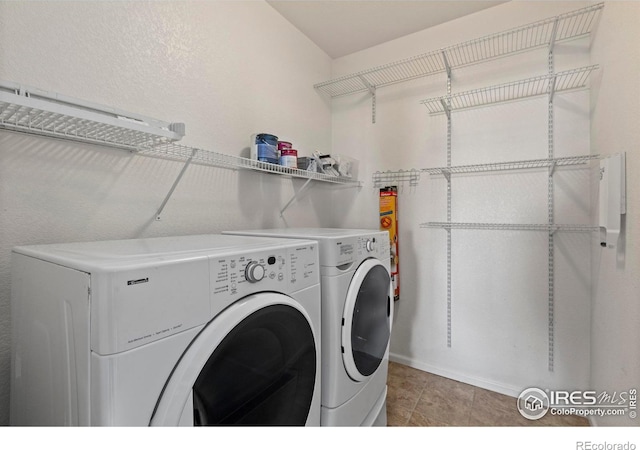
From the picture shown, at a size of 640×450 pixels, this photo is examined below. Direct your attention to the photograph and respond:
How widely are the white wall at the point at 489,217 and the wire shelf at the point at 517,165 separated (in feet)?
0.15

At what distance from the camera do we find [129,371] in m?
0.54

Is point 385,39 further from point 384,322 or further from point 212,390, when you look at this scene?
point 212,390

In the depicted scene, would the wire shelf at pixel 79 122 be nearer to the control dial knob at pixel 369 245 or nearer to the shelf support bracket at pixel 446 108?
the control dial knob at pixel 369 245

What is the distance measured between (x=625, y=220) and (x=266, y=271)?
4.65 ft

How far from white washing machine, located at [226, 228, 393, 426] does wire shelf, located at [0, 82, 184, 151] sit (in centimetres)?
64

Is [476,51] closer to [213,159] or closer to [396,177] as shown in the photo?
[396,177]

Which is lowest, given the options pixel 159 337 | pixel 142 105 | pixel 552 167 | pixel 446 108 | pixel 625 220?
pixel 159 337

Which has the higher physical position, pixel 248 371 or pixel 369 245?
pixel 369 245

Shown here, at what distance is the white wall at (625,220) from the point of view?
3.50ft

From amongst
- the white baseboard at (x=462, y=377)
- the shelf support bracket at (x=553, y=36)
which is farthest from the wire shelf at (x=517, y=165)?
the white baseboard at (x=462, y=377)

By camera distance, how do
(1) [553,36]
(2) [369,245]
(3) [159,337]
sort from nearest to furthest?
(3) [159,337] < (2) [369,245] < (1) [553,36]

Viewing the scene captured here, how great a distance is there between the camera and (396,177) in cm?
224

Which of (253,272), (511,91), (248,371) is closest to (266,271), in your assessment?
(253,272)

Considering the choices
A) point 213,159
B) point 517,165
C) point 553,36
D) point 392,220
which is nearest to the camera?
point 213,159
